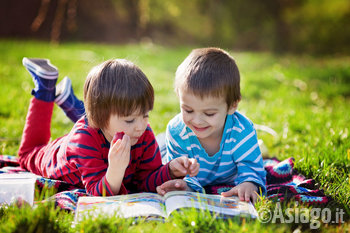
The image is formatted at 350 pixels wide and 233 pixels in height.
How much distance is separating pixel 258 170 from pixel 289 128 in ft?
5.05

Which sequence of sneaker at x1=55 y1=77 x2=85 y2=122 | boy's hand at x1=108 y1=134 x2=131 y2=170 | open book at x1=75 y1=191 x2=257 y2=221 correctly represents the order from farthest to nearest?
1. sneaker at x1=55 y1=77 x2=85 y2=122
2. boy's hand at x1=108 y1=134 x2=131 y2=170
3. open book at x1=75 y1=191 x2=257 y2=221

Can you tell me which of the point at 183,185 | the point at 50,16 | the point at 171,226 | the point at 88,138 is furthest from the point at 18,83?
the point at 50,16

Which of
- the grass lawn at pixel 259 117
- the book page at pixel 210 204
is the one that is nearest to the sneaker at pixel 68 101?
the grass lawn at pixel 259 117

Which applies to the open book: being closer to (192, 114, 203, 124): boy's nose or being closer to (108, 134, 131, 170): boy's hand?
(108, 134, 131, 170): boy's hand

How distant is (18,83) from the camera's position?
5527 mm

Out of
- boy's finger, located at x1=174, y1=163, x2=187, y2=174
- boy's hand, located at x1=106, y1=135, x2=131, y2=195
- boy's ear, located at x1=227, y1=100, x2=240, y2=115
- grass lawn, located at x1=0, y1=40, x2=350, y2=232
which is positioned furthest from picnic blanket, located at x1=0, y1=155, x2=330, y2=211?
boy's ear, located at x1=227, y1=100, x2=240, y2=115

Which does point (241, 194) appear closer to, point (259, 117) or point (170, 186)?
point (170, 186)

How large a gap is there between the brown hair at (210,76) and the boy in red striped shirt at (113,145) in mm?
285

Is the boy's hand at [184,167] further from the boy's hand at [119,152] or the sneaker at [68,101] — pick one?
the sneaker at [68,101]

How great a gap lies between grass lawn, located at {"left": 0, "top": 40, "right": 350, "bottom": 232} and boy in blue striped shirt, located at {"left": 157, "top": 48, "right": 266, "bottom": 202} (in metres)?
0.37

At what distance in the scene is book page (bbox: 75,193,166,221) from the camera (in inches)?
77.9

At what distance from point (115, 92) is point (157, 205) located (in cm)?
71

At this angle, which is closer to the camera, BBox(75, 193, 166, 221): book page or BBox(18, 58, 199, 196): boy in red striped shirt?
BBox(75, 193, 166, 221): book page

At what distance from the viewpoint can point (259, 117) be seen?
4.45 m
